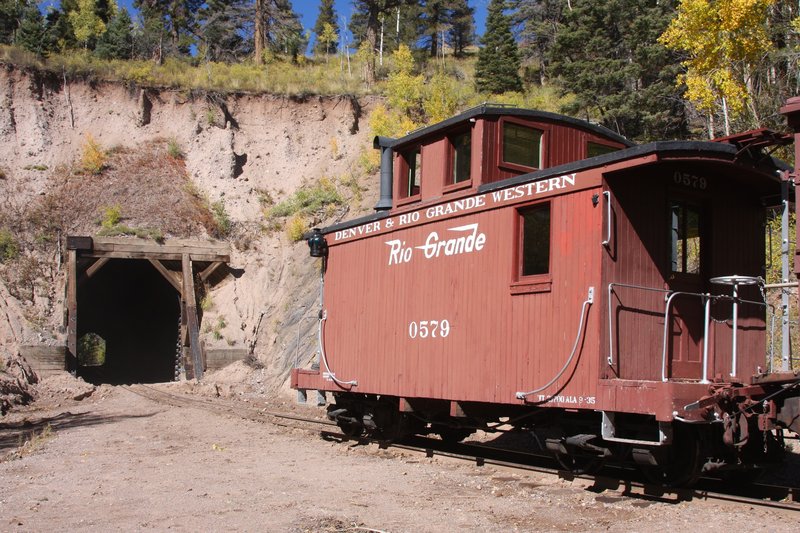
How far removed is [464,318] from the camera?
10070 millimetres

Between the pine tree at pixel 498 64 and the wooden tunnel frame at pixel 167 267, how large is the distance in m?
20.3

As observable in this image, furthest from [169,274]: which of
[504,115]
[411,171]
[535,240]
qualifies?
[535,240]

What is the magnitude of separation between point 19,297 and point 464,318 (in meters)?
22.1

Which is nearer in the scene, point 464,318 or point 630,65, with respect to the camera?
point 464,318

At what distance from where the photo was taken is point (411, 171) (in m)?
12.0

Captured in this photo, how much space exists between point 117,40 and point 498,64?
78.0 ft

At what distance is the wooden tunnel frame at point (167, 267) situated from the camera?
25578 millimetres

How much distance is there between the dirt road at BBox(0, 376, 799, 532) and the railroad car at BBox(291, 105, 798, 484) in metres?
0.77

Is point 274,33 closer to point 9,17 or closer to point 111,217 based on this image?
point 9,17

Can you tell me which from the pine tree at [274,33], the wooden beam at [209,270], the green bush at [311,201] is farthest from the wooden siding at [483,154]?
the pine tree at [274,33]

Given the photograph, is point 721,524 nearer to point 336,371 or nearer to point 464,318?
point 464,318

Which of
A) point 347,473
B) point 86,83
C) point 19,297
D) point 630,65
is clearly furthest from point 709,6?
point 86,83

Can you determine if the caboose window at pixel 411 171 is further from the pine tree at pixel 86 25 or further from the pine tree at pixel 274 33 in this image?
the pine tree at pixel 86 25

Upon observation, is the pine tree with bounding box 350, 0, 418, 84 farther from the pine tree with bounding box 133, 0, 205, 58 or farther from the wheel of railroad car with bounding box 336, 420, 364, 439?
the wheel of railroad car with bounding box 336, 420, 364, 439
